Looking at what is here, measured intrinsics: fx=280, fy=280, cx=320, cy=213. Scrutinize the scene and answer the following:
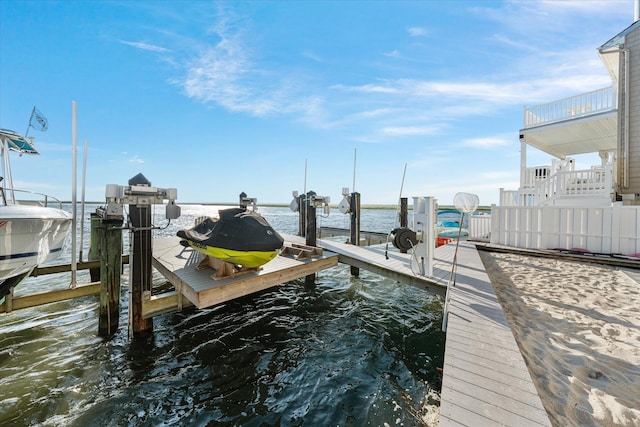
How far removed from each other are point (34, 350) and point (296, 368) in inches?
171

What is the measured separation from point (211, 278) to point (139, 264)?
3.79ft

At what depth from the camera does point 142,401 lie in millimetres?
3430

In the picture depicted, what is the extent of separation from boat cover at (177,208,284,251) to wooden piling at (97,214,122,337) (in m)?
1.19

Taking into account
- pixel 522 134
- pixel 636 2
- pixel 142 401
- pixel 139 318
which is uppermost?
pixel 636 2

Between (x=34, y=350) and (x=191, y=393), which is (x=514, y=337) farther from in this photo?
(x=34, y=350)

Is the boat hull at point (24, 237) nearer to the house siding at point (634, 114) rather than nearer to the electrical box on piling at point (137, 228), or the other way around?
the electrical box on piling at point (137, 228)

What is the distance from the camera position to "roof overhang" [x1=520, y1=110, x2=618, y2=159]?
10.4m

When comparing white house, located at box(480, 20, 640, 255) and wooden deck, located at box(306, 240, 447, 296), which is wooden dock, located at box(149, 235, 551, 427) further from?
white house, located at box(480, 20, 640, 255)

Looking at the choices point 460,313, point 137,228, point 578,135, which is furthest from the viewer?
point 578,135

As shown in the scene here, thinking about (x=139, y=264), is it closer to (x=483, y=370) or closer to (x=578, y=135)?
(x=483, y=370)

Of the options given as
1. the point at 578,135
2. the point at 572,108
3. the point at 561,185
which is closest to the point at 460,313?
the point at 561,185

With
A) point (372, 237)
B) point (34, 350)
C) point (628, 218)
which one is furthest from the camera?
point (372, 237)

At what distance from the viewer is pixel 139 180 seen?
15.7 feet

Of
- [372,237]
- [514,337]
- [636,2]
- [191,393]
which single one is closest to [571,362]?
[514,337]
